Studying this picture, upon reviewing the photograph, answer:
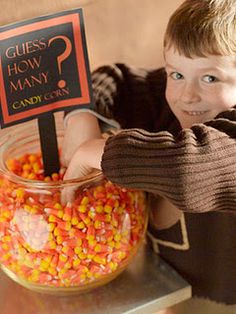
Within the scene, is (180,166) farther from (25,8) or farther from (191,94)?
(25,8)

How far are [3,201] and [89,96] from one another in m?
0.18

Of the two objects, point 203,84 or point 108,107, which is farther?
point 108,107

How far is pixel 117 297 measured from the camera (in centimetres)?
87

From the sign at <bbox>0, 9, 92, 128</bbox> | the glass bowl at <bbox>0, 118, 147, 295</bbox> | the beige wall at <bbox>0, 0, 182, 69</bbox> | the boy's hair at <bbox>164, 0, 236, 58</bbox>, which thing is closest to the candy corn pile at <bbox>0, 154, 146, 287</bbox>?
the glass bowl at <bbox>0, 118, 147, 295</bbox>

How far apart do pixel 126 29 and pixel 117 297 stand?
455 mm

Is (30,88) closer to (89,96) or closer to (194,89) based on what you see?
(89,96)

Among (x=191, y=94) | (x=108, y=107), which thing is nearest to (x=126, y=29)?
(x=108, y=107)

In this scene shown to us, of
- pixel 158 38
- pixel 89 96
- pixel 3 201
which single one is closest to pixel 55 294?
pixel 3 201

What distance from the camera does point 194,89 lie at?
0.82 m

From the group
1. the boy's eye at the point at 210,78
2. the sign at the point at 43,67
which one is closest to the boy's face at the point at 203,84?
the boy's eye at the point at 210,78

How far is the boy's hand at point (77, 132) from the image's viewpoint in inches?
35.3

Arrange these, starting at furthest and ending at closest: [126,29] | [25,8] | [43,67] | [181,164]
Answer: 1. [126,29]
2. [25,8]
3. [43,67]
4. [181,164]

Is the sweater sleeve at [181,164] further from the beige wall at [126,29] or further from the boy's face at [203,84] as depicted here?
the beige wall at [126,29]

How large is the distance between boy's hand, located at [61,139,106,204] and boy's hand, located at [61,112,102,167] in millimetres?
63
